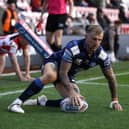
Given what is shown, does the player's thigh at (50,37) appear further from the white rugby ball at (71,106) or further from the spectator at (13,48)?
the white rugby ball at (71,106)

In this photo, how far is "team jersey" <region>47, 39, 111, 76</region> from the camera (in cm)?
602

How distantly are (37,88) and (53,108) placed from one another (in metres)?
0.63

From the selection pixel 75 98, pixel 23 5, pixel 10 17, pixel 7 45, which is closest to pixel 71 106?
pixel 75 98

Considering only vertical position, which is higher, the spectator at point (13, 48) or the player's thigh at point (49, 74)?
the player's thigh at point (49, 74)

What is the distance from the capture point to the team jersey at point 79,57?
6023 mm

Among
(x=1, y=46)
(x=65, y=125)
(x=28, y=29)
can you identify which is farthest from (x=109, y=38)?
(x=65, y=125)

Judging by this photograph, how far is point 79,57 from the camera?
608 cm

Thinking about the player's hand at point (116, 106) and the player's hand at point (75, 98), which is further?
the player's hand at point (116, 106)

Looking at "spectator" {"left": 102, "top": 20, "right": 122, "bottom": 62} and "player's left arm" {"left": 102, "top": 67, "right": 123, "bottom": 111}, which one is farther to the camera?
"spectator" {"left": 102, "top": 20, "right": 122, "bottom": 62}

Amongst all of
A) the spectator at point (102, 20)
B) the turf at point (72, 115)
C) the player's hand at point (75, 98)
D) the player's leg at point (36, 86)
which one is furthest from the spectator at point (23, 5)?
the player's hand at point (75, 98)

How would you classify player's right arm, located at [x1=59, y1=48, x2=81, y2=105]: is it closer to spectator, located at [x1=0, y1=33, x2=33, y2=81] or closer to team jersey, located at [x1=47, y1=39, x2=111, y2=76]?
team jersey, located at [x1=47, y1=39, x2=111, y2=76]

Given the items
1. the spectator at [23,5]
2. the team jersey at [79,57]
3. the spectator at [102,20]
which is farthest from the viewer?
the spectator at [102,20]

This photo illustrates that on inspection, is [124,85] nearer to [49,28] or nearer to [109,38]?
[49,28]

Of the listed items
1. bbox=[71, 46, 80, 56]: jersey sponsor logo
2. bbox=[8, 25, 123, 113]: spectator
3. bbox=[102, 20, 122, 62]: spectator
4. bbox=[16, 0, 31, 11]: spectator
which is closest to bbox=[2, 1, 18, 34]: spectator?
bbox=[8, 25, 123, 113]: spectator
